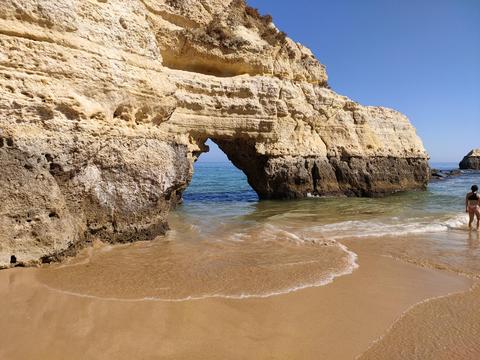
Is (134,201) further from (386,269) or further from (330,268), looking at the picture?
(386,269)

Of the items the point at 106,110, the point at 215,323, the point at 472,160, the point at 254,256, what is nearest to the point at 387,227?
the point at 254,256

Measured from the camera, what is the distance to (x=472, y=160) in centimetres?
5622

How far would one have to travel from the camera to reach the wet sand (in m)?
3.15

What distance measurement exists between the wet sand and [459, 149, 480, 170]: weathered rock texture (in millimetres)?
60353

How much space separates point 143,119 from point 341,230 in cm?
525

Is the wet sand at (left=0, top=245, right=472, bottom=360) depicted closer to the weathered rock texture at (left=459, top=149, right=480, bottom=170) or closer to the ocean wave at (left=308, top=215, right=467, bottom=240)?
the ocean wave at (left=308, top=215, right=467, bottom=240)

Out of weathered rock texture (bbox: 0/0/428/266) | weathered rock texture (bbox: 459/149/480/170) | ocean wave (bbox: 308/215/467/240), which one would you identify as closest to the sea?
ocean wave (bbox: 308/215/467/240)

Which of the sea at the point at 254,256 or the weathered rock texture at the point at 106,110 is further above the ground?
the weathered rock texture at the point at 106,110

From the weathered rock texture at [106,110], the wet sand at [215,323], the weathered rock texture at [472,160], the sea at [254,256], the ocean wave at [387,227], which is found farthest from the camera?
the weathered rock texture at [472,160]

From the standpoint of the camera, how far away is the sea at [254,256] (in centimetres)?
467

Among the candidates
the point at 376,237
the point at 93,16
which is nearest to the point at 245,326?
the point at 376,237

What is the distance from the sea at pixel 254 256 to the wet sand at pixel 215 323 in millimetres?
297

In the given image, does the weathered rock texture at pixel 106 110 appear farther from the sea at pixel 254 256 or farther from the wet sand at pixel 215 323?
the wet sand at pixel 215 323

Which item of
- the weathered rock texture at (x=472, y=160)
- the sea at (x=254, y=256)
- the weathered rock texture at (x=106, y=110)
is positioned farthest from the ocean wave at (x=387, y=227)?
the weathered rock texture at (x=472, y=160)
